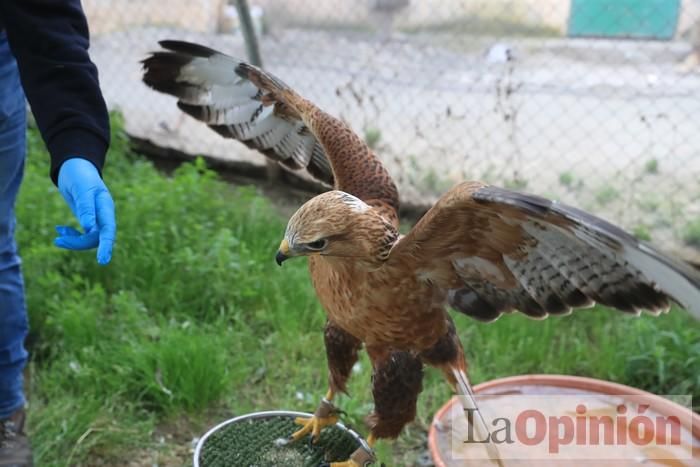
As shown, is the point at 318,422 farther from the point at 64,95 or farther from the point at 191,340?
the point at 64,95

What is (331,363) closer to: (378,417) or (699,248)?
(378,417)

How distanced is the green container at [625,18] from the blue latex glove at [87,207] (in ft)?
10.5

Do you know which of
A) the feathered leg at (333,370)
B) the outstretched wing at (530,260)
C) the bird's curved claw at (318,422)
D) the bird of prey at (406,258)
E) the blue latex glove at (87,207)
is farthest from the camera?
the bird's curved claw at (318,422)

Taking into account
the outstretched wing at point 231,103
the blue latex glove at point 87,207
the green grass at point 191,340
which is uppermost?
the outstretched wing at point 231,103

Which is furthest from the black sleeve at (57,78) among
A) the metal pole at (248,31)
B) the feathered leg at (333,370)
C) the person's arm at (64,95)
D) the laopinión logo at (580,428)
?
the metal pole at (248,31)

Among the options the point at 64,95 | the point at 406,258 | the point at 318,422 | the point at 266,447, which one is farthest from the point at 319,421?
the point at 64,95

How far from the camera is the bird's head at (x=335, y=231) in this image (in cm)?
182

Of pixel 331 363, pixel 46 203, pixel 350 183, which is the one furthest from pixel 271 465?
pixel 46 203

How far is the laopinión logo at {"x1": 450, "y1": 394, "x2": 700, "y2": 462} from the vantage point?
2.81 meters

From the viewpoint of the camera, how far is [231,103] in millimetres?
2711

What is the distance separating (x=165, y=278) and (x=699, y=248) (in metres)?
2.85

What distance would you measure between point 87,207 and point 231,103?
2.96ft

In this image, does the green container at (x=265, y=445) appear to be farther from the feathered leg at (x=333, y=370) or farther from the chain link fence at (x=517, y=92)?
the chain link fence at (x=517, y=92)

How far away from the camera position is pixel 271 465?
7.70ft
